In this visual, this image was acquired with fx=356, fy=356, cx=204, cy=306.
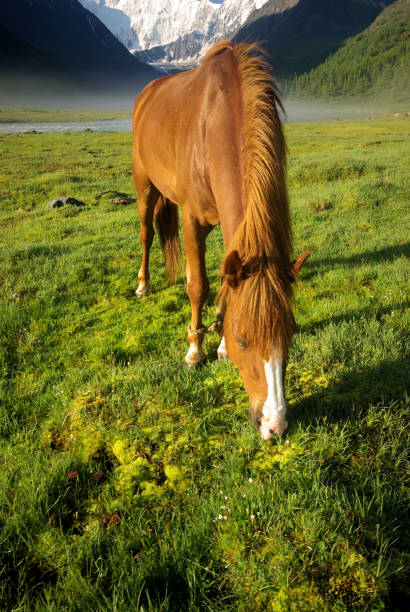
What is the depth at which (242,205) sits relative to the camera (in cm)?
278

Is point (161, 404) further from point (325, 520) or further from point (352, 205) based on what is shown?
point (352, 205)

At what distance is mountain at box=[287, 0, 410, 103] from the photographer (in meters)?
147

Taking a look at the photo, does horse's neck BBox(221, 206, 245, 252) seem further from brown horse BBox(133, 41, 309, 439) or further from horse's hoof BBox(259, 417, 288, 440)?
horse's hoof BBox(259, 417, 288, 440)

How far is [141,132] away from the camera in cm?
569

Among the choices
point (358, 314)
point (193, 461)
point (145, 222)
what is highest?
point (145, 222)

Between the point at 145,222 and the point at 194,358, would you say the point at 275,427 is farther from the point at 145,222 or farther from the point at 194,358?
the point at 145,222

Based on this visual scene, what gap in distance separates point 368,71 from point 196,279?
196732 mm

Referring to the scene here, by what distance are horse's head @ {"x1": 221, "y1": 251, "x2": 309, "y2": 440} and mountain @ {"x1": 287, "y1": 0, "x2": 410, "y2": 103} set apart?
536 feet

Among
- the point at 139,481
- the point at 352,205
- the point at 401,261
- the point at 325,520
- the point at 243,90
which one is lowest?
the point at 139,481

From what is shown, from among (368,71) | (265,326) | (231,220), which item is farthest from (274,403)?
(368,71)

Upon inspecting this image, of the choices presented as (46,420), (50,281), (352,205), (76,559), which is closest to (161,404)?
(46,420)

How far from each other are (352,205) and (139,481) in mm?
9333

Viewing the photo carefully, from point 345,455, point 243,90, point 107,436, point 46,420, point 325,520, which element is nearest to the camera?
point 325,520

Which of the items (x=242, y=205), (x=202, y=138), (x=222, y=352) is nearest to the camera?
(x=242, y=205)
